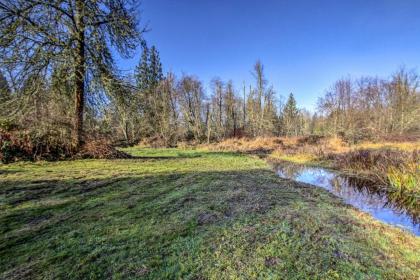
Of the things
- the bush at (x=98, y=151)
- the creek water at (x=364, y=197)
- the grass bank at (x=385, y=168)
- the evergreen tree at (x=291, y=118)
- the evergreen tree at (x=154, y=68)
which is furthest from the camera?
the evergreen tree at (x=291, y=118)

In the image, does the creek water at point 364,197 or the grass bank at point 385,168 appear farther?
the grass bank at point 385,168

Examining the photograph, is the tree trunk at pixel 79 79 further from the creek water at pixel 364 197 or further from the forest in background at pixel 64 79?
the creek water at pixel 364 197

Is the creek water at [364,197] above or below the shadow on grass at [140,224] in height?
below

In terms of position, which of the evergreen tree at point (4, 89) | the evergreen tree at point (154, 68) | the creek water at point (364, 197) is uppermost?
the evergreen tree at point (154, 68)

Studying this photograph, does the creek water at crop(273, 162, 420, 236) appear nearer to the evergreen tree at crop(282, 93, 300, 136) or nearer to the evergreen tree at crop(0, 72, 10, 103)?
the evergreen tree at crop(0, 72, 10, 103)

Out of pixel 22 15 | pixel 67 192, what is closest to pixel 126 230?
pixel 67 192

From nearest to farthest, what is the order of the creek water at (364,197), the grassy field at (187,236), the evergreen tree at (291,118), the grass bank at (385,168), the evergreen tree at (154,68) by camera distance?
the grassy field at (187,236)
the creek water at (364,197)
the grass bank at (385,168)
the evergreen tree at (154,68)
the evergreen tree at (291,118)

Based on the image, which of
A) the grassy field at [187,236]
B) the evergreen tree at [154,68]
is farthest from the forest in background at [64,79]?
the evergreen tree at [154,68]

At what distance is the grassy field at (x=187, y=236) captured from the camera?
2078 mm

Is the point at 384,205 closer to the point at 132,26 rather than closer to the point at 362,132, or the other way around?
the point at 132,26

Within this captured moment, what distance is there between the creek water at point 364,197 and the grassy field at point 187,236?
2.19 feet

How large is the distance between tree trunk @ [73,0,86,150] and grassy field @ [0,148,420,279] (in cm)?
396

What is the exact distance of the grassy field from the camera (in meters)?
2.08

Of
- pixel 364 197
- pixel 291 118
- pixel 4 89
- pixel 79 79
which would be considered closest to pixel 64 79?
pixel 79 79
